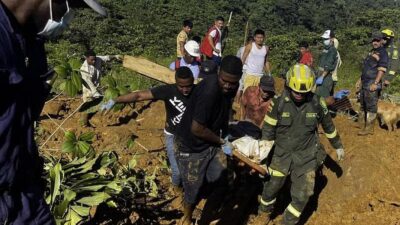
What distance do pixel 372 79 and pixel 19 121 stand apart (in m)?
7.06

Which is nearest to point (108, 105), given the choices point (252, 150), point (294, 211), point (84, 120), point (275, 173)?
point (252, 150)

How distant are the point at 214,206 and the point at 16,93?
398 cm

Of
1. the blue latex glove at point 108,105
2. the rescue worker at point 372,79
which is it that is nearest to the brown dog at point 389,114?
the rescue worker at point 372,79

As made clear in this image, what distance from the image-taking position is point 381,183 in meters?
6.15

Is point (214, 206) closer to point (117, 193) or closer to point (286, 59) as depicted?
point (117, 193)

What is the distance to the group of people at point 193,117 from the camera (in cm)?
177

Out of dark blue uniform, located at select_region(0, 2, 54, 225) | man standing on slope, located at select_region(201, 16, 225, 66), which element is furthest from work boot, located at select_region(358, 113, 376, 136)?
dark blue uniform, located at select_region(0, 2, 54, 225)

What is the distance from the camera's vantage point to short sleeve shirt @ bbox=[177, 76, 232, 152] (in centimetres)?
431

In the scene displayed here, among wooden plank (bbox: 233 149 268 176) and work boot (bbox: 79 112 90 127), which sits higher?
wooden plank (bbox: 233 149 268 176)

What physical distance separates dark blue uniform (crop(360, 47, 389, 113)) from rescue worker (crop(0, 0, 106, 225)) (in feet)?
21.6

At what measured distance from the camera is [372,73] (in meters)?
7.97

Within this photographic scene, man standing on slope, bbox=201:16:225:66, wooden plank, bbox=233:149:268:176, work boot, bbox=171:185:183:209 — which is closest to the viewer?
wooden plank, bbox=233:149:268:176

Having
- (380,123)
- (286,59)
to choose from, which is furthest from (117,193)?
(286,59)

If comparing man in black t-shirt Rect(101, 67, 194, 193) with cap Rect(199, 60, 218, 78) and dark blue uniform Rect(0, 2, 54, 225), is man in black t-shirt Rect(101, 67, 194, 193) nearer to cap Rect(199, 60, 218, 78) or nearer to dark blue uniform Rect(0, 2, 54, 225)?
cap Rect(199, 60, 218, 78)
